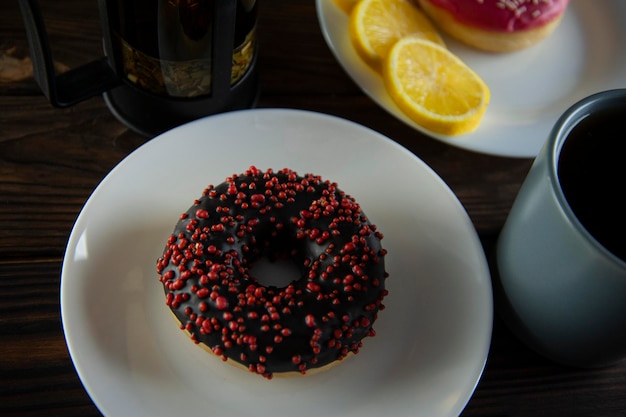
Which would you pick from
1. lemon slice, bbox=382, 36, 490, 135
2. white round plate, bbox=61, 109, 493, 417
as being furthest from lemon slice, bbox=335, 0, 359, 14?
white round plate, bbox=61, 109, 493, 417

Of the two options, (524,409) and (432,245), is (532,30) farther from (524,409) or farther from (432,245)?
(524,409)

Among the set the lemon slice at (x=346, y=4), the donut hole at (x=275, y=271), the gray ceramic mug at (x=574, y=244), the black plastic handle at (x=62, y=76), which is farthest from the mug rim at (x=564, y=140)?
the black plastic handle at (x=62, y=76)

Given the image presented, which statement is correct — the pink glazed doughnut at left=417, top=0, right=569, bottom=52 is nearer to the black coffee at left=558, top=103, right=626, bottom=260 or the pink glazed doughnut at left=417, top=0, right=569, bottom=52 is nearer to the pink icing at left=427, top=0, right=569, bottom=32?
the pink icing at left=427, top=0, right=569, bottom=32

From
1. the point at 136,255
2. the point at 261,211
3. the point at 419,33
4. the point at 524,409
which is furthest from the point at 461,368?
the point at 419,33

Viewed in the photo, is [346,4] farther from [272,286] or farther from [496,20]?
[272,286]

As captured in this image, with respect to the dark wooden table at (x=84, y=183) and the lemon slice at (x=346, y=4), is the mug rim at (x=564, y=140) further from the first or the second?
the lemon slice at (x=346, y=4)

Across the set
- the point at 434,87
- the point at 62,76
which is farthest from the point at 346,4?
the point at 62,76
